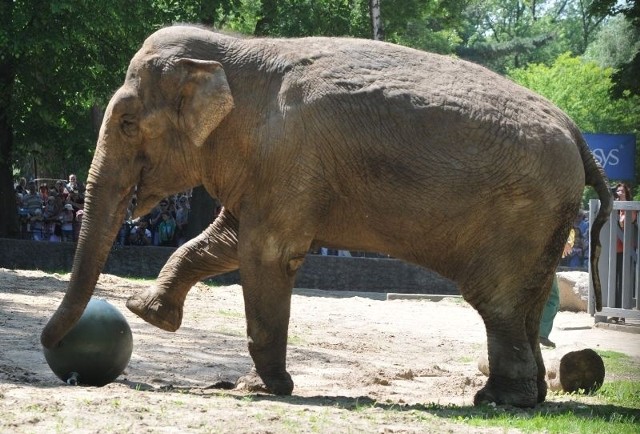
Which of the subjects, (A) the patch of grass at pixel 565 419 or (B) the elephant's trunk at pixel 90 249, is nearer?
(A) the patch of grass at pixel 565 419

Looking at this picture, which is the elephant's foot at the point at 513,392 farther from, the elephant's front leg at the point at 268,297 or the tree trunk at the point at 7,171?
the tree trunk at the point at 7,171

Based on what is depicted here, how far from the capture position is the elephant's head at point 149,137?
8.98 meters

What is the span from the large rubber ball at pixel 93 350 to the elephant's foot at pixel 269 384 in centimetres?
96

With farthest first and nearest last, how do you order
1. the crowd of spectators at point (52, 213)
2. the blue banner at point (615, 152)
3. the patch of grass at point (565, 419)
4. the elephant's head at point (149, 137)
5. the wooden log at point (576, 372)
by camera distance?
the crowd of spectators at point (52, 213) < the blue banner at point (615, 152) < the wooden log at point (576, 372) < the elephant's head at point (149, 137) < the patch of grass at point (565, 419)

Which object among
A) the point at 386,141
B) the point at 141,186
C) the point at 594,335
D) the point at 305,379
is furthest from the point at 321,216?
the point at 594,335

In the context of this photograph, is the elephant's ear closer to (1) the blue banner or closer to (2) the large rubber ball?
(2) the large rubber ball

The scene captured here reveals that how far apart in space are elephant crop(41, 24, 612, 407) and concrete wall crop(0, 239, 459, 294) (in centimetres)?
1579

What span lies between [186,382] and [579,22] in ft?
275

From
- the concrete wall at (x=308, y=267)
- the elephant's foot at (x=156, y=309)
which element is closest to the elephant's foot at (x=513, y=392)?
the elephant's foot at (x=156, y=309)

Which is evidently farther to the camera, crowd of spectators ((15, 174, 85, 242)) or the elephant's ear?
crowd of spectators ((15, 174, 85, 242))

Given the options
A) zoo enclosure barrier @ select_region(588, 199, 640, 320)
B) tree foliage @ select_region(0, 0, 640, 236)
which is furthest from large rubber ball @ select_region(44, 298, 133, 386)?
tree foliage @ select_region(0, 0, 640, 236)

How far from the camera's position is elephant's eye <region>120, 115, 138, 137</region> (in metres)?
9.22

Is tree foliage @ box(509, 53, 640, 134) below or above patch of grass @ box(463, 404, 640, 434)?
above

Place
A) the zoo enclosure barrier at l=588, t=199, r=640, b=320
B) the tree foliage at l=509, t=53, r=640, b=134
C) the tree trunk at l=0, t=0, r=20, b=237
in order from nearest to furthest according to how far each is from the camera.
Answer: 1. the zoo enclosure barrier at l=588, t=199, r=640, b=320
2. the tree trunk at l=0, t=0, r=20, b=237
3. the tree foliage at l=509, t=53, r=640, b=134
